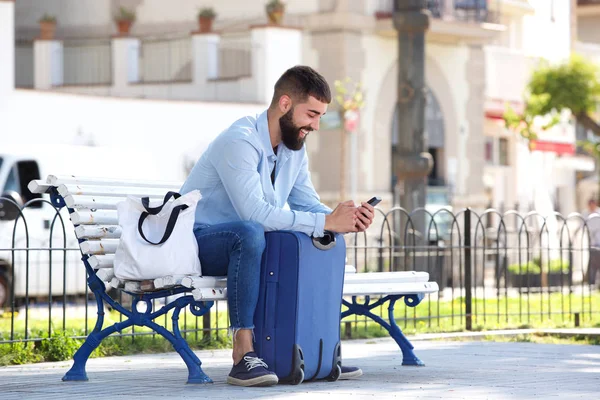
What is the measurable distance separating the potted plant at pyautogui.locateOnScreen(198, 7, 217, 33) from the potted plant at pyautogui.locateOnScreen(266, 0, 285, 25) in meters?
1.69

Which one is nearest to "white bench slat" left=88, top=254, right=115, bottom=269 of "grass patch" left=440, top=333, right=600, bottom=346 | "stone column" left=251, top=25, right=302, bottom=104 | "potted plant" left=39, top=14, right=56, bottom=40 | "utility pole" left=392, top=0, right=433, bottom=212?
"grass patch" left=440, top=333, right=600, bottom=346

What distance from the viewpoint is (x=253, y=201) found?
740cm

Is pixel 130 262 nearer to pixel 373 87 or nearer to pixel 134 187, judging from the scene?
pixel 134 187

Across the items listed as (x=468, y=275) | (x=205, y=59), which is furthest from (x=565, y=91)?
(x=468, y=275)

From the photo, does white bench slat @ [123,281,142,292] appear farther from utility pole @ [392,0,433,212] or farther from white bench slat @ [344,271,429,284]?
utility pole @ [392,0,433,212]

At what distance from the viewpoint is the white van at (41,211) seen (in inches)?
699

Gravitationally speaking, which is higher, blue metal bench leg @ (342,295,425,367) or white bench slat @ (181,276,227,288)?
white bench slat @ (181,276,227,288)

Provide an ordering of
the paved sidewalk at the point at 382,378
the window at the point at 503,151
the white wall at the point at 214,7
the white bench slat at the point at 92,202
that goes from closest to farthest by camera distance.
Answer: the paved sidewalk at the point at 382,378 < the white bench slat at the point at 92,202 < the white wall at the point at 214,7 < the window at the point at 503,151

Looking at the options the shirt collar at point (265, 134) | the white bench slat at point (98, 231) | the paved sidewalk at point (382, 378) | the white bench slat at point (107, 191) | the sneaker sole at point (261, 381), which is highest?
the shirt collar at point (265, 134)

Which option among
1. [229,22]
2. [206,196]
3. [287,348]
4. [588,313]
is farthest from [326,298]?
[229,22]

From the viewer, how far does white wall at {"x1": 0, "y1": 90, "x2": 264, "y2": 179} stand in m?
23.1

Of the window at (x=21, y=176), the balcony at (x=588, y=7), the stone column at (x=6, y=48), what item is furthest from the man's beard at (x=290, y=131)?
the balcony at (x=588, y=7)

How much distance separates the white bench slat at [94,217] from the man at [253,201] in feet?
1.49

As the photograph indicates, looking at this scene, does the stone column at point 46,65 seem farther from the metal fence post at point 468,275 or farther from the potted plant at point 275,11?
the metal fence post at point 468,275
